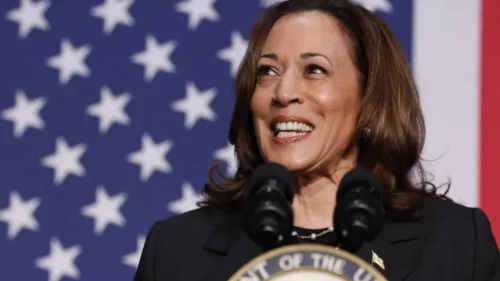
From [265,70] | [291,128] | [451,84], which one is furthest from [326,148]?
[451,84]

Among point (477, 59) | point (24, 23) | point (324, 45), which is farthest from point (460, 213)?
point (24, 23)

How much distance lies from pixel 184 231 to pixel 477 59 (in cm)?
95

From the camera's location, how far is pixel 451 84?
2.44 meters

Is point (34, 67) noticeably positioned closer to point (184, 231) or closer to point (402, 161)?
point (184, 231)

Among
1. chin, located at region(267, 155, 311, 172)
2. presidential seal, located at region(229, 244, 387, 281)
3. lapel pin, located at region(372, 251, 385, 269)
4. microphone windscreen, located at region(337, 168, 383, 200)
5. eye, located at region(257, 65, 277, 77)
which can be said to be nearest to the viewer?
presidential seal, located at region(229, 244, 387, 281)

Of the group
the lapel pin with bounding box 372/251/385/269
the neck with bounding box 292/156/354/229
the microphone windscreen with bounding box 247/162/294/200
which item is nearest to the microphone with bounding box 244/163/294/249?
the microphone windscreen with bounding box 247/162/294/200

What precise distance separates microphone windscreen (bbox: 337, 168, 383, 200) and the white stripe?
3.48ft

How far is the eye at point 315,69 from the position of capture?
183 cm

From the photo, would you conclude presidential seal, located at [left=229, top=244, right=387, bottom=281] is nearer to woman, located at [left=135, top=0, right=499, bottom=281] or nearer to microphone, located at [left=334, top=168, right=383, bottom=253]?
microphone, located at [left=334, top=168, right=383, bottom=253]

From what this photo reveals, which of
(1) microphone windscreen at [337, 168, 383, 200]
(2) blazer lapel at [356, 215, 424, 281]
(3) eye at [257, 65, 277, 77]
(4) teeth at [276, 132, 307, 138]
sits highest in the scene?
(3) eye at [257, 65, 277, 77]

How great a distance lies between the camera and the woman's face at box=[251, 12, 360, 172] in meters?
1.78

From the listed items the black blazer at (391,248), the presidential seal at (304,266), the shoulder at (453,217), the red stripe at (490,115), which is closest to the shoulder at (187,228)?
the black blazer at (391,248)

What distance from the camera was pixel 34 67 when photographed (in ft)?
8.25

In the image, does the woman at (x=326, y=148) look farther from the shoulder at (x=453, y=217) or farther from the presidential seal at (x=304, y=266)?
the presidential seal at (x=304, y=266)
